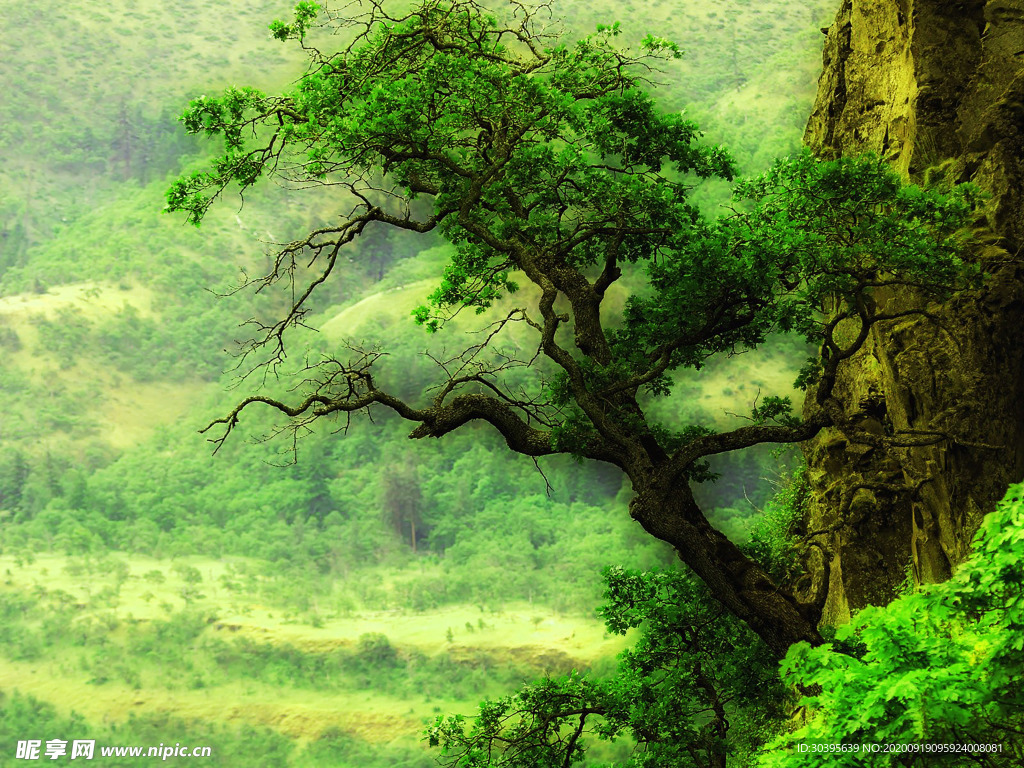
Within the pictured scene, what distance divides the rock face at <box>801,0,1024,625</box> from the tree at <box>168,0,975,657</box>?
0.43 m

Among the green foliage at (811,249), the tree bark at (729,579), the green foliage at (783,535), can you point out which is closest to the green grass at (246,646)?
the green foliage at (783,535)

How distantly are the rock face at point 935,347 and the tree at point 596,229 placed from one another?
430 mm

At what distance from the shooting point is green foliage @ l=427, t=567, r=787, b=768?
33.1ft

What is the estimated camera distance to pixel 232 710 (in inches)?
1542

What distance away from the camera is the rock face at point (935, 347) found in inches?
351

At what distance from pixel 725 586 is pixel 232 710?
110 ft

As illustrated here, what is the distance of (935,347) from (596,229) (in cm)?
314

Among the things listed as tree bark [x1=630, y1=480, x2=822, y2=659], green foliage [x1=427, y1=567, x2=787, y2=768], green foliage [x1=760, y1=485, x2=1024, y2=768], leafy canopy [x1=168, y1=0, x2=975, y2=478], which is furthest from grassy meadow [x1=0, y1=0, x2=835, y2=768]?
green foliage [x1=760, y1=485, x2=1024, y2=768]

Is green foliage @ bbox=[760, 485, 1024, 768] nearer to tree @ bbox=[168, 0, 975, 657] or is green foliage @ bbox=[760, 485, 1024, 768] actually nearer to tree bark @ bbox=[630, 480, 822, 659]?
tree @ bbox=[168, 0, 975, 657]

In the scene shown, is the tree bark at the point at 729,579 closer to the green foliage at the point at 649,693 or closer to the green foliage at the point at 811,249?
the green foliage at the point at 649,693

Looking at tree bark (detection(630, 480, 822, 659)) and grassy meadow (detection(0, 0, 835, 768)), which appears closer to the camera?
tree bark (detection(630, 480, 822, 659))

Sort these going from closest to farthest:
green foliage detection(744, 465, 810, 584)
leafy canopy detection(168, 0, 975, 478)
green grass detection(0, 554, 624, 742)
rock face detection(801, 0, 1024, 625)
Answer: leafy canopy detection(168, 0, 975, 478) → rock face detection(801, 0, 1024, 625) → green foliage detection(744, 465, 810, 584) → green grass detection(0, 554, 624, 742)

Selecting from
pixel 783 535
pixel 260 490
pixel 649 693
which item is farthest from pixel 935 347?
pixel 260 490

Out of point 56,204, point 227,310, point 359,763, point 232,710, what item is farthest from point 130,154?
point 359,763
